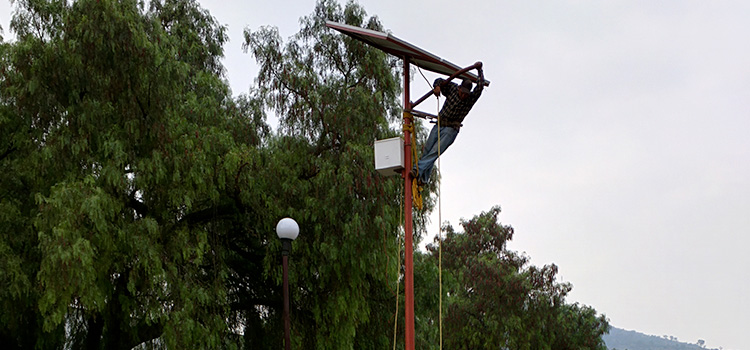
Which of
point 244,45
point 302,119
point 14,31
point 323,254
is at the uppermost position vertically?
point 244,45

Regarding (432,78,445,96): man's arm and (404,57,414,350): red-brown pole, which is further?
(432,78,445,96): man's arm

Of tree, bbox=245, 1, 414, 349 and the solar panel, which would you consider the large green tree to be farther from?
the solar panel

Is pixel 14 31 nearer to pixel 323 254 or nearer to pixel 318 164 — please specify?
pixel 318 164

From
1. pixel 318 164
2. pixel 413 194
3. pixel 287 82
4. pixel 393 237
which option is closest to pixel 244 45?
pixel 287 82

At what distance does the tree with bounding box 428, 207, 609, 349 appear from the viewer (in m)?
24.9

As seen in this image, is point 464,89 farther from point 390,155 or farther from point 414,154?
point 390,155

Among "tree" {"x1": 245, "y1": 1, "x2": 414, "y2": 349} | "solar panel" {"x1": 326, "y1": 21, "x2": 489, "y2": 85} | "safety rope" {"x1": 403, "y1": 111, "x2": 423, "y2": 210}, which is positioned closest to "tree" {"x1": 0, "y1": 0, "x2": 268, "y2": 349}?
"tree" {"x1": 245, "y1": 1, "x2": 414, "y2": 349}

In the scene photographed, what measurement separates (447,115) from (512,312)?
18951 mm

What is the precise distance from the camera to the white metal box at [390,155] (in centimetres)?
703

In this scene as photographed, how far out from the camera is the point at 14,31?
453 inches

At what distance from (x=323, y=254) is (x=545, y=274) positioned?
16.8m

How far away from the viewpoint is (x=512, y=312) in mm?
25156

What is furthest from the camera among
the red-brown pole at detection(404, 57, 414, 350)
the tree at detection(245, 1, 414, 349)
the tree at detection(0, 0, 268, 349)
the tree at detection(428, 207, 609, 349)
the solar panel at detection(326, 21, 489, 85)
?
the tree at detection(428, 207, 609, 349)

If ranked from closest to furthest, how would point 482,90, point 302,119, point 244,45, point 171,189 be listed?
point 482,90 → point 171,189 → point 302,119 → point 244,45
